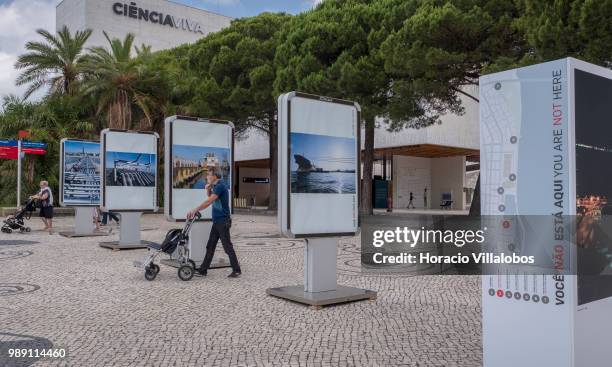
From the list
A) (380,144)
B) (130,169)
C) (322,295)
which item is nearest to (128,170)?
(130,169)

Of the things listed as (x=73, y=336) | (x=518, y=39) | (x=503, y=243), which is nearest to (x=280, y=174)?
(x=73, y=336)

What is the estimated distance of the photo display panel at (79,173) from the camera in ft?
54.8

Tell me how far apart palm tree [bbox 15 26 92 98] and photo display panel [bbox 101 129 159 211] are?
56.8ft

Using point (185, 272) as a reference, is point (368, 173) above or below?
above

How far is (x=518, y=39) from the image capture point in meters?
17.7

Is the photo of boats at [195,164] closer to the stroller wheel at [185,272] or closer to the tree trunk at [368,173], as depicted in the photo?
the stroller wheel at [185,272]

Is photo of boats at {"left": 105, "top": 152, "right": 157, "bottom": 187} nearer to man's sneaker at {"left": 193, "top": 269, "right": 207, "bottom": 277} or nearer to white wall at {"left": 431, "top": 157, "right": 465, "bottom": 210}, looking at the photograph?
man's sneaker at {"left": 193, "top": 269, "right": 207, "bottom": 277}

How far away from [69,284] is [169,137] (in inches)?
124

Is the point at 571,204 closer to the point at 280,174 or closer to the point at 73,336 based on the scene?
the point at 280,174

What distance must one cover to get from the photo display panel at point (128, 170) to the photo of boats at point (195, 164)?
132 inches

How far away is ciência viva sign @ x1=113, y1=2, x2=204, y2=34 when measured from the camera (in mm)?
54562

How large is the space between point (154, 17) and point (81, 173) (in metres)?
44.6

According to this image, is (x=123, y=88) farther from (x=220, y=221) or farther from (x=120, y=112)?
(x=220, y=221)

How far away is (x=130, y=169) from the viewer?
13258 mm
